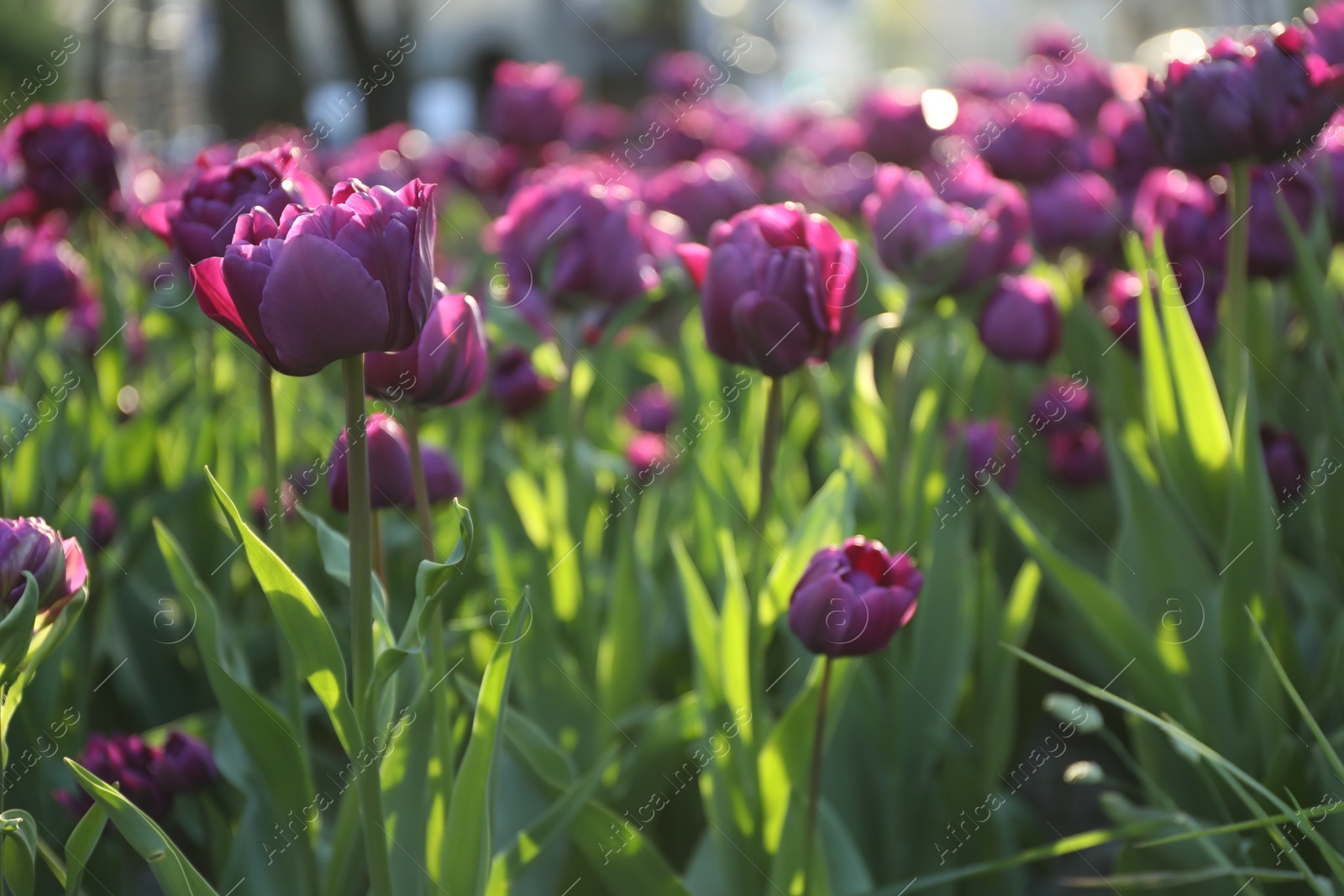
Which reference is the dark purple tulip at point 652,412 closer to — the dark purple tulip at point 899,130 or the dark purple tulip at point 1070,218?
the dark purple tulip at point 1070,218

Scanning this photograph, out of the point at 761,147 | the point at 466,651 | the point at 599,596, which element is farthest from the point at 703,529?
the point at 761,147

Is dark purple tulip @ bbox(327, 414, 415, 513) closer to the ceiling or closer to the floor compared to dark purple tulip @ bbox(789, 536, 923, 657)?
closer to the ceiling

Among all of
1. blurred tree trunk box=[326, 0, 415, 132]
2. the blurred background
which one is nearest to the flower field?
the blurred background

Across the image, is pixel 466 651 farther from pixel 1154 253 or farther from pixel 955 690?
pixel 1154 253

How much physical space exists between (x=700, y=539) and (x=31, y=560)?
35.4 inches

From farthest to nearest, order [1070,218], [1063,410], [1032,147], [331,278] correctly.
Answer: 1. [1032,147]
2. [1070,218]
3. [1063,410]
4. [331,278]

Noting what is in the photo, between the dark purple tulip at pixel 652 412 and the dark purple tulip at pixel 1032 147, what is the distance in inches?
31.8

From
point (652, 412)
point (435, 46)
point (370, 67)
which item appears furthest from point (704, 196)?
point (435, 46)

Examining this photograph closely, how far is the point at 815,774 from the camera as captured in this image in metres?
0.98

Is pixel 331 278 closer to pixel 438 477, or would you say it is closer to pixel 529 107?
pixel 438 477

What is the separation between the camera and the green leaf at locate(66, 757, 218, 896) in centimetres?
76

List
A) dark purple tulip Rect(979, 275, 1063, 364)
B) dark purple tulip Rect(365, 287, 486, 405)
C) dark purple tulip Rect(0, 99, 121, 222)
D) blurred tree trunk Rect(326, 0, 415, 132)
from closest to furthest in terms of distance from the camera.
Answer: dark purple tulip Rect(365, 287, 486, 405)
dark purple tulip Rect(979, 275, 1063, 364)
dark purple tulip Rect(0, 99, 121, 222)
blurred tree trunk Rect(326, 0, 415, 132)

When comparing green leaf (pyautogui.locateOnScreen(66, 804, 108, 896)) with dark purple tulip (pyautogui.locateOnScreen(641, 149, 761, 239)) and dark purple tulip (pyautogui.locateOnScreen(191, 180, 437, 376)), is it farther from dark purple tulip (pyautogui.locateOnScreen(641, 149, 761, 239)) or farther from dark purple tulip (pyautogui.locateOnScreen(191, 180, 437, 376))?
dark purple tulip (pyautogui.locateOnScreen(641, 149, 761, 239))

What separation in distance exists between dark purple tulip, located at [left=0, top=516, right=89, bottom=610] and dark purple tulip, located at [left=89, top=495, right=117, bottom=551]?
0.69 metres
